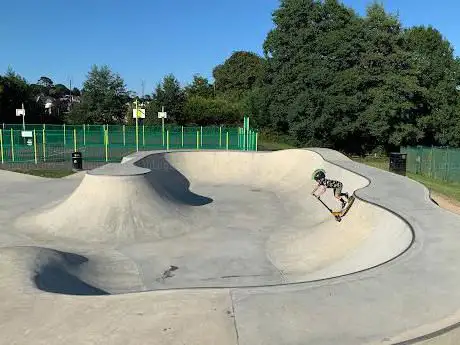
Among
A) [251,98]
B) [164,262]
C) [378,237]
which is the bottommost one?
[164,262]

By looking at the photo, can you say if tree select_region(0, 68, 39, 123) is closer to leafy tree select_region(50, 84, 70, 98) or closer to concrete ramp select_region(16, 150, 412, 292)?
concrete ramp select_region(16, 150, 412, 292)

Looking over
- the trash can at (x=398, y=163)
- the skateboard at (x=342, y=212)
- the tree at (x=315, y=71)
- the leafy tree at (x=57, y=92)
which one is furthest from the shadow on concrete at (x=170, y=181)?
the leafy tree at (x=57, y=92)

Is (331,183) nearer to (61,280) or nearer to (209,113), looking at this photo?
(61,280)

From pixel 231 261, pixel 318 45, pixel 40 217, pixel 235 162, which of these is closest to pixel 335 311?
pixel 231 261

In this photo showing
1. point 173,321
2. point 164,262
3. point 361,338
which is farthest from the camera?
point 164,262

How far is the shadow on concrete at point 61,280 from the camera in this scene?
20.2 ft

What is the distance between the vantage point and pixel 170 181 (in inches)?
671

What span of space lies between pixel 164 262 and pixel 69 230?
125 inches

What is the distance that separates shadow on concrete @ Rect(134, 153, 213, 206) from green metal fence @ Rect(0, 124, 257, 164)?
9.00 meters

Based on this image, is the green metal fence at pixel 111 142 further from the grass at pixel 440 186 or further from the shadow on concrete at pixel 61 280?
the shadow on concrete at pixel 61 280

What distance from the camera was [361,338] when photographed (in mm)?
3758

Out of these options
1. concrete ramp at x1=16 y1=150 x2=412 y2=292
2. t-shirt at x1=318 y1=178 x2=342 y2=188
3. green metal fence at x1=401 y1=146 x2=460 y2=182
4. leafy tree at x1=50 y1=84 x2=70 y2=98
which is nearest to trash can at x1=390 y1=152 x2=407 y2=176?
concrete ramp at x1=16 y1=150 x2=412 y2=292

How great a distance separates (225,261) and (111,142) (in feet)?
71.9

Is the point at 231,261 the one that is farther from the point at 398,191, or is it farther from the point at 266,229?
the point at 398,191
